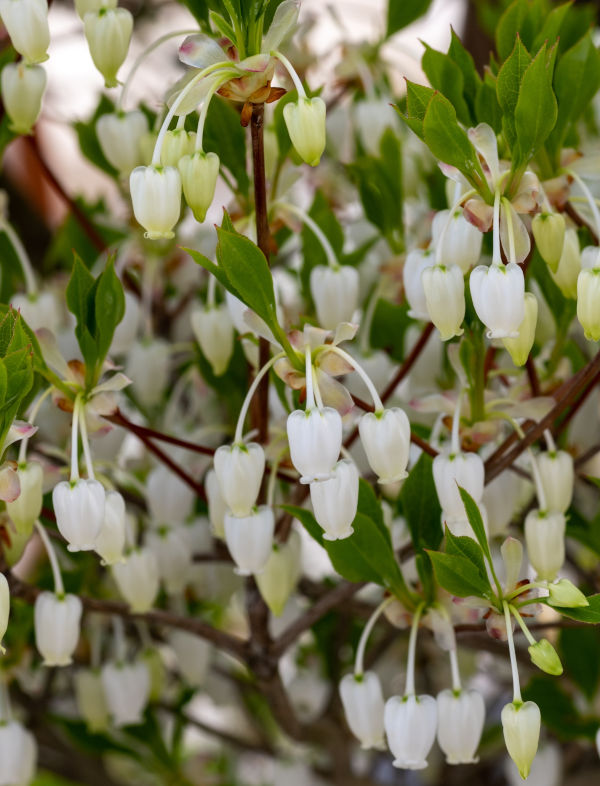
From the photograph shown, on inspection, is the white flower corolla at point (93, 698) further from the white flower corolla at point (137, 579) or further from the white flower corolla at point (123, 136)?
the white flower corolla at point (123, 136)

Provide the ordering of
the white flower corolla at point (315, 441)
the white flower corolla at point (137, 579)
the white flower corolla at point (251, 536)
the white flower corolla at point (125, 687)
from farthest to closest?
1. the white flower corolla at point (125, 687)
2. the white flower corolla at point (137, 579)
3. the white flower corolla at point (251, 536)
4. the white flower corolla at point (315, 441)

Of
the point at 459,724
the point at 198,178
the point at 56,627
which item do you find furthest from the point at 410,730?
the point at 198,178

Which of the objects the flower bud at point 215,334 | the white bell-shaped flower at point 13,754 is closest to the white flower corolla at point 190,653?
the white bell-shaped flower at point 13,754

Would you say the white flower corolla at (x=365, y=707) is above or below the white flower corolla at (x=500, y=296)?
below

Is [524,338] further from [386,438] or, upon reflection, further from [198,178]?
[198,178]

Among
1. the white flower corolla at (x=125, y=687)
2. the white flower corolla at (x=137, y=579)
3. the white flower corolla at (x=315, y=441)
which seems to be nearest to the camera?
the white flower corolla at (x=315, y=441)

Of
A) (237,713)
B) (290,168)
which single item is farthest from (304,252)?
(237,713)

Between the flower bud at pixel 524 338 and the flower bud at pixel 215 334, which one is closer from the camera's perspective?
the flower bud at pixel 524 338

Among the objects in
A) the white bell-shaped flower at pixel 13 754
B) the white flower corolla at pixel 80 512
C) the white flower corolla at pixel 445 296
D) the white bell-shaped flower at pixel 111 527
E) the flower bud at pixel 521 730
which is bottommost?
the white bell-shaped flower at pixel 13 754
